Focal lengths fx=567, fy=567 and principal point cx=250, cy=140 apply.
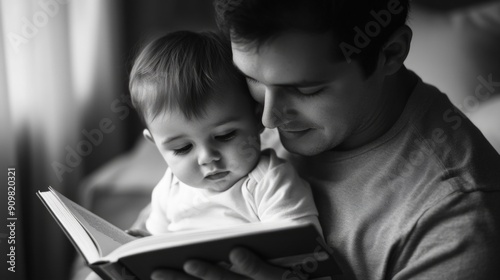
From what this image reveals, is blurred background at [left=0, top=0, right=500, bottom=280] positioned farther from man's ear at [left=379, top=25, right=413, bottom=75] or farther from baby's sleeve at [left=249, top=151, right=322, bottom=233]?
baby's sleeve at [left=249, top=151, right=322, bottom=233]

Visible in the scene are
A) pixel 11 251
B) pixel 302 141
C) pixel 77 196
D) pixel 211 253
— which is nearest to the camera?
pixel 211 253

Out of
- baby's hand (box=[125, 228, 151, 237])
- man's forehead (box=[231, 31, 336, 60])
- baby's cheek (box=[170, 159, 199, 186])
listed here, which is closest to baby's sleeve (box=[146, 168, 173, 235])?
baby's hand (box=[125, 228, 151, 237])

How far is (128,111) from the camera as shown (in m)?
1.98

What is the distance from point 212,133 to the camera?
3.82ft

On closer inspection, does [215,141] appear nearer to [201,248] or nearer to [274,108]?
[274,108]

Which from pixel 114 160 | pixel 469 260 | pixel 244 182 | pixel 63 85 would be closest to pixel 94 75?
→ pixel 63 85

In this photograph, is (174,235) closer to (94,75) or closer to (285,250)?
(285,250)

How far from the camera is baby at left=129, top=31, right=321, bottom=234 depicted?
114cm

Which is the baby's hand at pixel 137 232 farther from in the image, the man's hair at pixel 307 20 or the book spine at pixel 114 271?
the man's hair at pixel 307 20

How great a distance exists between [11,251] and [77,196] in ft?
0.89
